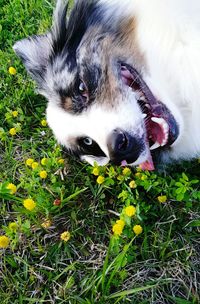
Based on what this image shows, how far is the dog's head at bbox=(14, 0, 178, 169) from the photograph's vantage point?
116 inches

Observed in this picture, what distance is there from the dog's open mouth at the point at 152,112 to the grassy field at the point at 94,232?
12.6 inches

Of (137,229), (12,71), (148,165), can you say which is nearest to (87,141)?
(148,165)

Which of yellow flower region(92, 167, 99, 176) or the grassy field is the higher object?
yellow flower region(92, 167, 99, 176)

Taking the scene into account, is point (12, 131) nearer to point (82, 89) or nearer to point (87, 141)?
point (87, 141)

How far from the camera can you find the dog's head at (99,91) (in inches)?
116

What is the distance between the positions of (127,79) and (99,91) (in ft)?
0.61

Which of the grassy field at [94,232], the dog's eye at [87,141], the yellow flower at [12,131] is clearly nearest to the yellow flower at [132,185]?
the grassy field at [94,232]

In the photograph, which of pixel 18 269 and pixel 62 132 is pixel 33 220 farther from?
pixel 62 132

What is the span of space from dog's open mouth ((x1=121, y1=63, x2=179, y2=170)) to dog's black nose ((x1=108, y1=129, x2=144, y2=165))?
109mm

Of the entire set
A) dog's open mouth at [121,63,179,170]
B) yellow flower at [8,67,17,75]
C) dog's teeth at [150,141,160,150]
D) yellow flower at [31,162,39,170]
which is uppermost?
dog's open mouth at [121,63,179,170]

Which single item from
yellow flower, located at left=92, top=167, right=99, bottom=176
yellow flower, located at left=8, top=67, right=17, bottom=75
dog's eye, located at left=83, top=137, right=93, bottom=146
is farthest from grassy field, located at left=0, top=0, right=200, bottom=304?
yellow flower, located at left=8, top=67, right=17, bottom=75

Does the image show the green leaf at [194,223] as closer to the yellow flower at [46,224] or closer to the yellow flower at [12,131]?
the yellow flower at [46,224]

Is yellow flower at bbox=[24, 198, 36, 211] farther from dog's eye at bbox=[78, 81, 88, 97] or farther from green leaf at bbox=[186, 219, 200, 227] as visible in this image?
green leaf at bbox=[186, 219, 200, 227]

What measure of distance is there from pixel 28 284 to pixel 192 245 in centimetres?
102
